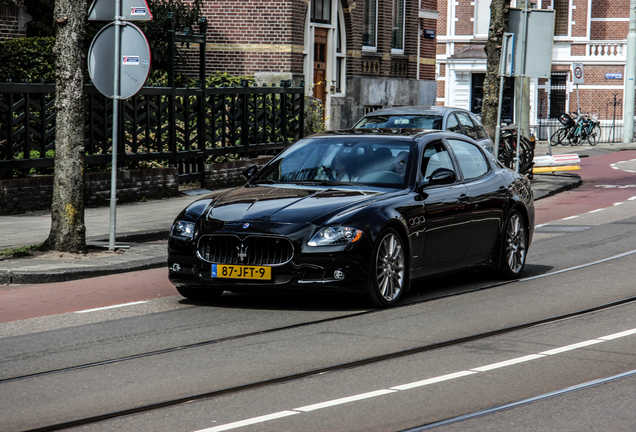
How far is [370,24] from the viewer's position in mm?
32938

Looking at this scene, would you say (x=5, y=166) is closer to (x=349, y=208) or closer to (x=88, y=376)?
(x=349, y=208)

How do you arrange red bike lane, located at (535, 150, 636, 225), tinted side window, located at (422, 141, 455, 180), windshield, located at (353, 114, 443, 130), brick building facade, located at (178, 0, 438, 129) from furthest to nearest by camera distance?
brick building facade, located at (178, 0, 438, 129), red bike lane, located at (535, 150, 636, 225), windshield, located at (353, 114, 443, 130), tinted side window, located at (422, 141, 455, 180)

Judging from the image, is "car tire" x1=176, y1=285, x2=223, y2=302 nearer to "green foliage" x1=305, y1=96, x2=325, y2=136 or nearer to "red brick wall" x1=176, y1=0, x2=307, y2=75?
"green foliage" x1=305, y1=96, x2=325, y2=136

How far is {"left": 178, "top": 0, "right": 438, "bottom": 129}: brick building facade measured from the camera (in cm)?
2723

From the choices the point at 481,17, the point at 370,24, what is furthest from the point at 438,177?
the point at 481,17

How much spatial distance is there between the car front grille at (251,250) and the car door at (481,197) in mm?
2366

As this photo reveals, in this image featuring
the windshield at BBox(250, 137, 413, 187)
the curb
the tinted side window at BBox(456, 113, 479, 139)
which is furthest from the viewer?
the tinted side window at BBox(456, 113, 479, 139)

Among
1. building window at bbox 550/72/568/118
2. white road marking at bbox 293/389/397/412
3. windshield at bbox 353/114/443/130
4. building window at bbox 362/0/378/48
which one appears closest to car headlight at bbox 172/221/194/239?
white road marking at bbox 293/389/397/412

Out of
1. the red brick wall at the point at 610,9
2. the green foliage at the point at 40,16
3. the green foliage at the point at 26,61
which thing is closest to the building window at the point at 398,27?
the green foliage at the point at 40,16

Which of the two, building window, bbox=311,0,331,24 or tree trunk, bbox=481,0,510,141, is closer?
tree trunk, bbox=481,0,510,141

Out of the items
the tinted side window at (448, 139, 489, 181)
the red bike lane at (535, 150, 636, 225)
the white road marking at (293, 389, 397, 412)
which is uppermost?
the tinted side window at (448, 139, 489, 181)

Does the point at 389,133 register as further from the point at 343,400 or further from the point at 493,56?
the point at 493,56

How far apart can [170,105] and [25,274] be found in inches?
343

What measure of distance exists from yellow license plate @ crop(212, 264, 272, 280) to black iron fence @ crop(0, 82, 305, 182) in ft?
24.5
